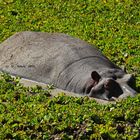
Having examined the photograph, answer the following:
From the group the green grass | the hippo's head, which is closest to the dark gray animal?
the hippo's head

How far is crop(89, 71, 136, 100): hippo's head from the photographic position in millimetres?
8789

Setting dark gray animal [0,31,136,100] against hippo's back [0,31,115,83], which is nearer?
dark gray animal [0,31,136,100]

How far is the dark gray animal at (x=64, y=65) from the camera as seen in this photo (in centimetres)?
899

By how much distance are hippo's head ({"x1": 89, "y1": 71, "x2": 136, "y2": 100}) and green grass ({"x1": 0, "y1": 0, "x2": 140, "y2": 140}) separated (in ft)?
1.20

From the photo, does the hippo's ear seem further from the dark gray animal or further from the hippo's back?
the hippo's back

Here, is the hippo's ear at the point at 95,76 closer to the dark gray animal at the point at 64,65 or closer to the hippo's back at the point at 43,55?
the dark gray animal at the point at 64,65

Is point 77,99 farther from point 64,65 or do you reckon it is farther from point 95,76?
point 64,65

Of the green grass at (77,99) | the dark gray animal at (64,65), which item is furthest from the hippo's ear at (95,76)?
the green grass at (77,99)

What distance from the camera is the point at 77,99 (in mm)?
8344

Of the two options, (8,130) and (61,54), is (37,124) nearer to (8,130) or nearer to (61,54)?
(8,130)

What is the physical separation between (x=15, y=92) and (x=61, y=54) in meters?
1.65

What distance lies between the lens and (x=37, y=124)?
7168 millimetres

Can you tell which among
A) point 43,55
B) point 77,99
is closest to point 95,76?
point 77,99

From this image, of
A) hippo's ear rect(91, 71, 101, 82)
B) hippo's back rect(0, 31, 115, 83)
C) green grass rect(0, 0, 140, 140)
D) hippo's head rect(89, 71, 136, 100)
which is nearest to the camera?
green grass rect(0, 0, 140, 140)
